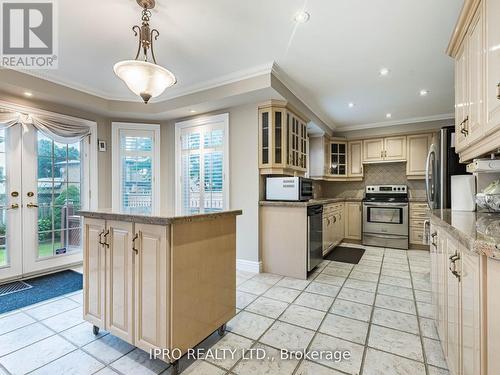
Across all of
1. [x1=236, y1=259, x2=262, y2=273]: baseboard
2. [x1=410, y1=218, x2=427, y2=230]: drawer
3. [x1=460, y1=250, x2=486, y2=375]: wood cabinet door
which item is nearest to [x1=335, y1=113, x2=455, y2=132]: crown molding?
[x1=410, y1=218, x2=427, y2=230]: drawer

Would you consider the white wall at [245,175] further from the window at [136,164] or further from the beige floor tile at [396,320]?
the beige floor tile at [396,320]

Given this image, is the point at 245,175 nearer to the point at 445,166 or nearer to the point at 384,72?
the point at 384,72

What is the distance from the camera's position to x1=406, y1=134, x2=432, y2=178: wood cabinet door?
4.92 metres

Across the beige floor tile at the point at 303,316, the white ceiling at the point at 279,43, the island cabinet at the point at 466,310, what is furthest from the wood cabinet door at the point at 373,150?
the island cabinet at the point at 466,310

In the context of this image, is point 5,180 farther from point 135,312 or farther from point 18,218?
point 135,312

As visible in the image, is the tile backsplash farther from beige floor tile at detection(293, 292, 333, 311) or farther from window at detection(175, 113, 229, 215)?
beige floor tile at detection(293, 292, 333, 311)

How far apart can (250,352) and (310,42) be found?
2774 millimetres

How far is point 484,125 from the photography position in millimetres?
1485

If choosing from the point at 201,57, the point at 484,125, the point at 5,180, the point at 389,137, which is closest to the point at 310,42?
the point at 201,57

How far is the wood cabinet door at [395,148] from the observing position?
512 cm

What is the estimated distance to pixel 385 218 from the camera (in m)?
4.93

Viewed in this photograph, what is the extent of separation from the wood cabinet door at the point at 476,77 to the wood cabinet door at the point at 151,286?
2.06 metres

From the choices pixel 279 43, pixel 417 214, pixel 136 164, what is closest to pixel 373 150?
pixel 417 214

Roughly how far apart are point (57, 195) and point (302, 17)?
388 cm
